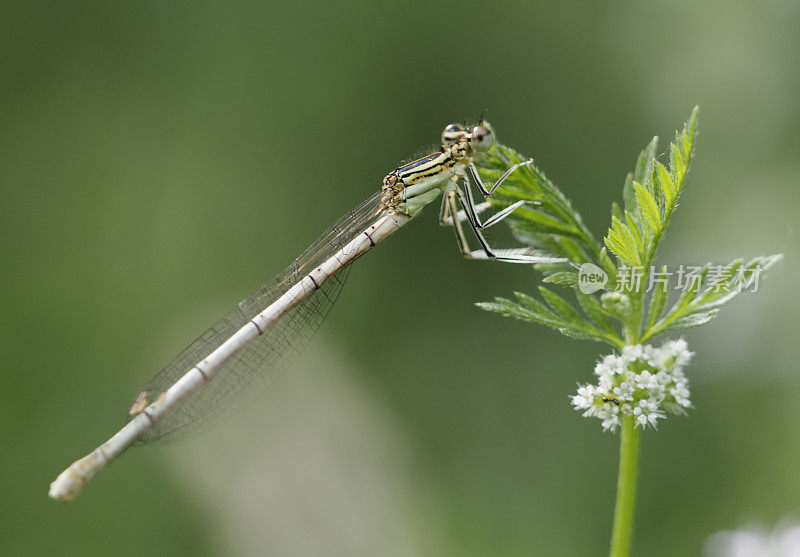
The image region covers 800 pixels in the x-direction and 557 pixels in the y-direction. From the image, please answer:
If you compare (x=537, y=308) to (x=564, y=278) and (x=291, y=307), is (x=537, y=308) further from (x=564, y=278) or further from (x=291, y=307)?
(x=291, y=307)

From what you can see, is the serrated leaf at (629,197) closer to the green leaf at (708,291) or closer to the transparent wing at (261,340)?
the green leaf at (708,291)

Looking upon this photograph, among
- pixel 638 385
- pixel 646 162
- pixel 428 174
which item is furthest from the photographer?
pixel 428 174

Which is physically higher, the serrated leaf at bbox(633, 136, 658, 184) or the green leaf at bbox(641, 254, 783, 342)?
the serrated leaf at bbox(633, 136, 658, 184)

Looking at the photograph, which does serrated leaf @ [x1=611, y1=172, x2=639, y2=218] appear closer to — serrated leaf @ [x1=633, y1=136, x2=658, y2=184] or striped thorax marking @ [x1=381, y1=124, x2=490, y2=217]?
serrated leaf @ [x1=633, y1=136, x2=658, y2=184]

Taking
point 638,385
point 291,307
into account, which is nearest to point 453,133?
point 291,307

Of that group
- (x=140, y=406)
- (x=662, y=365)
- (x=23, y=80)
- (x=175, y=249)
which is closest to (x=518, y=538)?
(x=140, y=406)

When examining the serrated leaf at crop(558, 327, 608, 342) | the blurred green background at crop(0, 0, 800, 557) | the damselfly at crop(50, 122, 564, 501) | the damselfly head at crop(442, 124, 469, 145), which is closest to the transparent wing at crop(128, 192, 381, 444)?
the damselfly at crop(50, 122, 564, 501)
